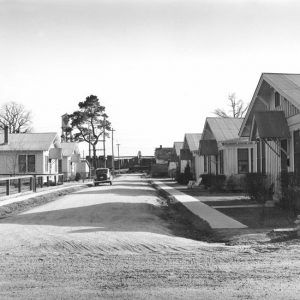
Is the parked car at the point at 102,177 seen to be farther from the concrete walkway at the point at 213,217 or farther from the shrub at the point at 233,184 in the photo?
the concrete walkway at the point at 213,217

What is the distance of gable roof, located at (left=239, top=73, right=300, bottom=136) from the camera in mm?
18094

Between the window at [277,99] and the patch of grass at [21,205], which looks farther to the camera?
the window at [277,99]

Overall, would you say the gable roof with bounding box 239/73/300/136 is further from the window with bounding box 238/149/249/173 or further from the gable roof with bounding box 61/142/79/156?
the gable roof with bounding box 61/142/79/156

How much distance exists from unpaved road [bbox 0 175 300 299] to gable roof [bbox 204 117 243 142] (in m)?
22.1

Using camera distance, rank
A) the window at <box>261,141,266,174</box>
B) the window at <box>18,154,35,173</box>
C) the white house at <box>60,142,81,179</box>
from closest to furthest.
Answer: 1. the window at <box>261,141,266,174</box>
2. the window at <box>18,154,35,173</box>
3. the white house at <box>60,142,81,179</box>

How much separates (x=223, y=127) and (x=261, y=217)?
839 inches

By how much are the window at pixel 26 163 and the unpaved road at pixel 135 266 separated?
33.1 metres

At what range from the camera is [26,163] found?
45.5m

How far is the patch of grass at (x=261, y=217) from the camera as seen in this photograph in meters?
13.8

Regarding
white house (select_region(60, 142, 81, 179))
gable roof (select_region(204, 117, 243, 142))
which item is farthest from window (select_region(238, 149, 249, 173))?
white house (select_region(60, 142, 81, 179))

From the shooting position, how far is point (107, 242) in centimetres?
1064

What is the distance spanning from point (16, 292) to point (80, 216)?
10283mm

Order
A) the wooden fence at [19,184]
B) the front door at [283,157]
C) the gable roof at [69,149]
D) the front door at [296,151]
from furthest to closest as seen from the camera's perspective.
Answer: the gable roof at [69,149] < the wooden fence at [19,184] < the front door at [283,157] < the front door at [296,151]

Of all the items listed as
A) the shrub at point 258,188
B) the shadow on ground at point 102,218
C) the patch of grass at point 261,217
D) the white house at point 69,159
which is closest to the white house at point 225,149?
the shrub at point 258,188
